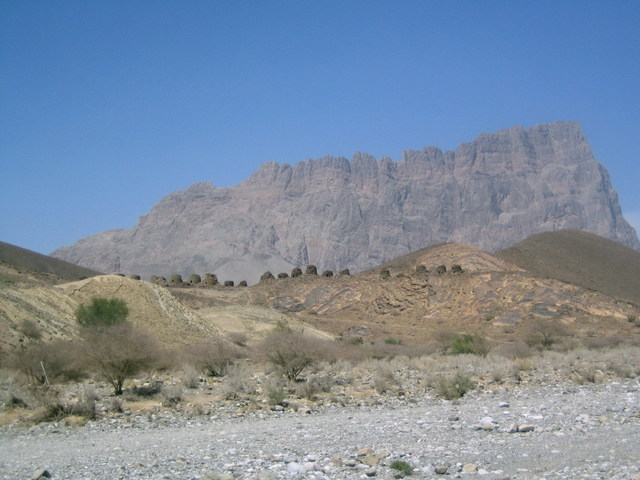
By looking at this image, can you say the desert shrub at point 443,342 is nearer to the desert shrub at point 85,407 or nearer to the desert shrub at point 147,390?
the desert shrub at point 147,390

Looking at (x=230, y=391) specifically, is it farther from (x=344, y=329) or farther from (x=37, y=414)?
(x=344, y=329)

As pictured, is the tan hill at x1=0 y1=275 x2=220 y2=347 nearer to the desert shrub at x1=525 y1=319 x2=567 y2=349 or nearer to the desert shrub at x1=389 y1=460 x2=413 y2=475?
the desert shrub at x1=525 y1=319 x2=567 y2=349

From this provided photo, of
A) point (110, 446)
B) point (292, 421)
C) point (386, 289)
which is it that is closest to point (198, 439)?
point (110, 446)

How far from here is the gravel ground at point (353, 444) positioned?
1261 centimetres

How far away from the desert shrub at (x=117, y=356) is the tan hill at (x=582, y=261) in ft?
263

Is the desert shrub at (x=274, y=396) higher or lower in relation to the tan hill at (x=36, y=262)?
lower

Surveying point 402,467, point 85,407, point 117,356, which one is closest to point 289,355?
point 117,356

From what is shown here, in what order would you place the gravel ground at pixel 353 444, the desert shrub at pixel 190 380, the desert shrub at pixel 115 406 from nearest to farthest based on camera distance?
the gravel ground at pixel 353 444
the desert shrub at pixel 115 406
the desert shrub at pixel 190 380

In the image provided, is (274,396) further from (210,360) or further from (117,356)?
(210,360)

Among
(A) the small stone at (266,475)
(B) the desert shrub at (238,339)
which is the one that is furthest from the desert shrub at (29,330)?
(A) the small stone at (266,475)

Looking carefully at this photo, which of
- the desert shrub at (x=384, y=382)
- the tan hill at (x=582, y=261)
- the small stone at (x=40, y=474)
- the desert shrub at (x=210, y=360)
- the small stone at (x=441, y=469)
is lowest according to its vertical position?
the small stone at (x=40, y=474)

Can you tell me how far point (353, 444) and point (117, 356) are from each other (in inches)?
443

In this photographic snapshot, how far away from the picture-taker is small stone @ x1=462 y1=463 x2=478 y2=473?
12414mm

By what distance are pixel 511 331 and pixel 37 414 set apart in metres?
47.8
